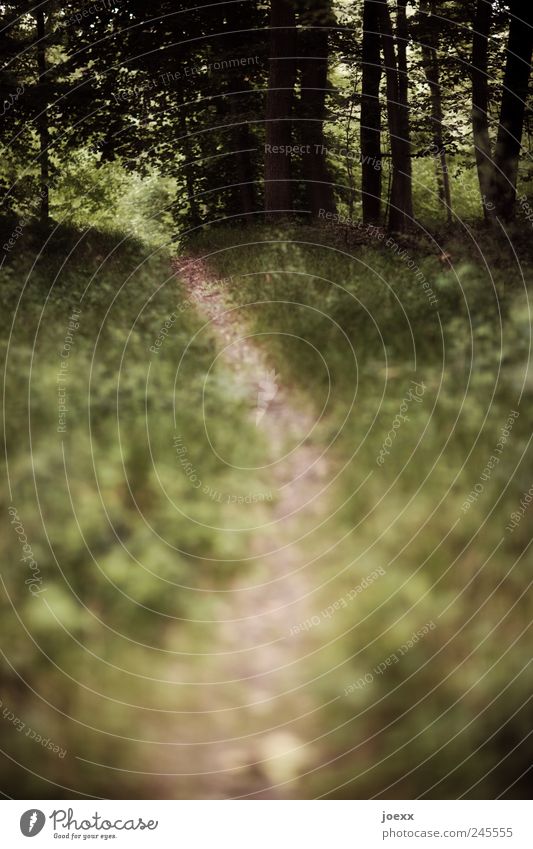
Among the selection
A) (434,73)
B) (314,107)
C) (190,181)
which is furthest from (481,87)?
(190,181)

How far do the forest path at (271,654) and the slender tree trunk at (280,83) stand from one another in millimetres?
11337

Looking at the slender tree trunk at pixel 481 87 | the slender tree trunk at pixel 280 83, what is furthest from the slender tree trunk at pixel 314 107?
the slender tree trunk at pixel 481 87

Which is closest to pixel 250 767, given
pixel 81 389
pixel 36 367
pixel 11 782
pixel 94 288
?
pixel 11 782

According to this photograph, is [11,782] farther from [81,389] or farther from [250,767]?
[81,389]

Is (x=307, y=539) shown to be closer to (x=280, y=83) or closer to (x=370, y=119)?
(x=280, y=83)

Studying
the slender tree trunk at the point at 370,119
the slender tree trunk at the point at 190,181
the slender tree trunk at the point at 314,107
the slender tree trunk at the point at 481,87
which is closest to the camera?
the slender tree trunk at the point at 481,87

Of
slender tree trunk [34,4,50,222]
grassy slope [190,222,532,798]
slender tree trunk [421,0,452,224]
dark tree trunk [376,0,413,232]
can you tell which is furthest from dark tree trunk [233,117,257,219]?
grassy slope [190,222,532,798]

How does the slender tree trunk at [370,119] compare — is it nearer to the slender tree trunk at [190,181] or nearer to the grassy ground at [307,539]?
the slender tree trunk at [190,181]

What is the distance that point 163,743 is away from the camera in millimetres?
3357

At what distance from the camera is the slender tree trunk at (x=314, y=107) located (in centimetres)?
2044

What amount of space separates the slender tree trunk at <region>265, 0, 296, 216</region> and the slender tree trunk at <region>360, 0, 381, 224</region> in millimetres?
3630

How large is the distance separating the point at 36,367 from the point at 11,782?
470 centimetres
